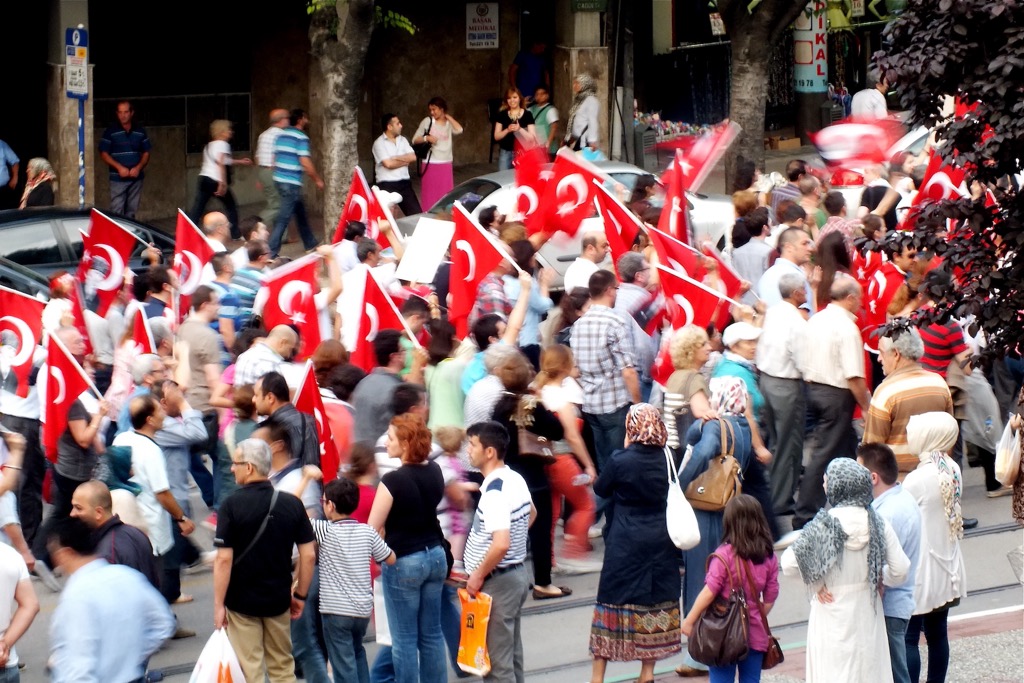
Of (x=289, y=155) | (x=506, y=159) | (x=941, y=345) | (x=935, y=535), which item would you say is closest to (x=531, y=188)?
(x=941, y=345)

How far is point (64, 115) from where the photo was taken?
68.5ft

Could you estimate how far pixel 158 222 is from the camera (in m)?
22.8

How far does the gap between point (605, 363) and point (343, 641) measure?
3.19 meters

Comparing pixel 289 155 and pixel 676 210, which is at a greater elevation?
pixel 289 155

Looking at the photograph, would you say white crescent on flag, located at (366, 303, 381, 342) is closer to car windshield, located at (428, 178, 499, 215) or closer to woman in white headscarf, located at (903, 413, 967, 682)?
woman in white headscarf, located at (903, 413, 967, 682)

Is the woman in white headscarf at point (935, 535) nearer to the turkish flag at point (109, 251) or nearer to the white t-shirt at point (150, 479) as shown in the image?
the white t-shirt at point (150, 479)

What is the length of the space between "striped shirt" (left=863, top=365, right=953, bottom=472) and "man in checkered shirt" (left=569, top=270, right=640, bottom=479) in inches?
65.6

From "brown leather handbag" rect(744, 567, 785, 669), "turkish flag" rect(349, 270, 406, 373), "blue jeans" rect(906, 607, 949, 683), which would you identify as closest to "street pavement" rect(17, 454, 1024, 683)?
"blue jeans" rect(906, 607, 949, 683)

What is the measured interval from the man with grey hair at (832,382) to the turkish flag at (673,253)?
120 cm

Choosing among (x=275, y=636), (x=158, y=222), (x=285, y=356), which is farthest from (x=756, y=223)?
(x=158, y=222)

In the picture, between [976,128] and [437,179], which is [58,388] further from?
[437,179]

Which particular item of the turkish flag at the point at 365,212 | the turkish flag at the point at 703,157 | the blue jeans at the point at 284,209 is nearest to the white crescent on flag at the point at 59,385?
the turkish flag at the point at 365,212

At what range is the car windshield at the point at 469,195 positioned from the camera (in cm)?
1711

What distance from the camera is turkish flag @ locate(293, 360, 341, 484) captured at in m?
9.06
